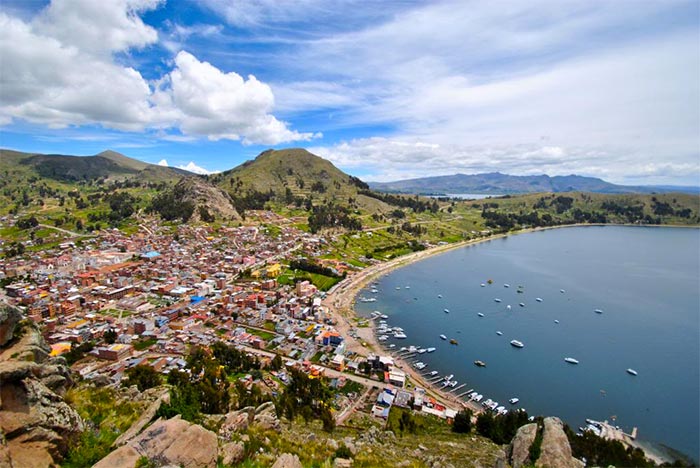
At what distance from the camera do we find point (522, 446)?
1416 centimetres

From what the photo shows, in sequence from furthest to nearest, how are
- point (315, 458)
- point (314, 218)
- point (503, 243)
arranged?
point (503, 243) < point (314, 218) < point (315, 458)

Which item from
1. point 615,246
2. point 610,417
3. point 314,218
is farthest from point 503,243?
point 610,417

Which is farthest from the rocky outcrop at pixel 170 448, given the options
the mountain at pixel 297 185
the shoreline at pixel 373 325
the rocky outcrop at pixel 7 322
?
the mountain at pixel 297 185

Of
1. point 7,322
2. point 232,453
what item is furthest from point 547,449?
point 7,322

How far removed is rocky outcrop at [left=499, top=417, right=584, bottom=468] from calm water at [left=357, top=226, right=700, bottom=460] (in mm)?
21207

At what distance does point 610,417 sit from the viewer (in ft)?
103

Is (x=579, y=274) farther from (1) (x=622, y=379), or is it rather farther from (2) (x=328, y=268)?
(2) (x=328, y=268)

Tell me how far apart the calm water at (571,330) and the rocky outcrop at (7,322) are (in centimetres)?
3645

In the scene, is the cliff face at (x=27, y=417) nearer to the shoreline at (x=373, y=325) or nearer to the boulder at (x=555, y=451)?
the boulder at (x=555, y=451)

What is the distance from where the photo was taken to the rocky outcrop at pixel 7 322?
8.58 m

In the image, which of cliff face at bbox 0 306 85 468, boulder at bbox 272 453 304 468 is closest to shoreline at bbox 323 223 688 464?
boulder at bbox 272 453 304 468

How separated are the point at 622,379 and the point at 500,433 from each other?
880 inches

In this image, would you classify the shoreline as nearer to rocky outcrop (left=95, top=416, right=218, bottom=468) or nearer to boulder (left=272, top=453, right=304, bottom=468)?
boulder (left=272, top=453, right=304, bottom=468)

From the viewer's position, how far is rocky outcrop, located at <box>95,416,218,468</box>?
7205 mm
